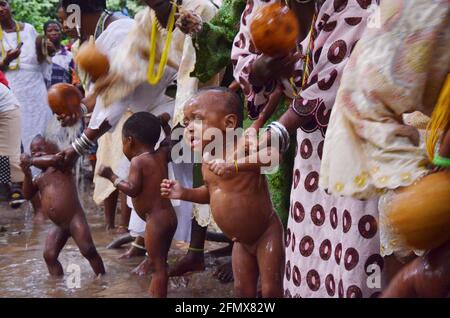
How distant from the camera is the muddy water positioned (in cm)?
417

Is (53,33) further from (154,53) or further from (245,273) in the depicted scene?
(245,273)

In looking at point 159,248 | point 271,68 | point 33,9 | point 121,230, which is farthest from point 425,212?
point 33,9

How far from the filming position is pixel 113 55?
4512mm

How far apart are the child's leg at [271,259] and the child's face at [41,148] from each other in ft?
5.88

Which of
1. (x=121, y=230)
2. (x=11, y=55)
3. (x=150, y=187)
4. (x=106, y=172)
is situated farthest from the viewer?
(x=11, y=55)

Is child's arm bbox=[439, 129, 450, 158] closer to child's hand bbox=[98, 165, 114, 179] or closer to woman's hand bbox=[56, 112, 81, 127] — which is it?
child's hand bbox=[98, 165, 114, 179]

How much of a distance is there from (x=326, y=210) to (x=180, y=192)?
A: 0.62 m

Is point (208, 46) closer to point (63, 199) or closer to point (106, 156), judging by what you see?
point (63, 199)

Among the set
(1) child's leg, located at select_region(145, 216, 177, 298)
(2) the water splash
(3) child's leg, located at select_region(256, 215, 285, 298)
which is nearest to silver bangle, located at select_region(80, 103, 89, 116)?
(2) the water splash

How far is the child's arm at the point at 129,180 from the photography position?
12.8 ft

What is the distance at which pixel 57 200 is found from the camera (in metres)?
4.35

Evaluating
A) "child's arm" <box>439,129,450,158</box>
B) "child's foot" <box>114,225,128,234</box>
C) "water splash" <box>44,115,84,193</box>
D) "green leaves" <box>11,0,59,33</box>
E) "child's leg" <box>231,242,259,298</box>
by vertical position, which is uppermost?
"green leaves" <box>11,0,59,33</box>

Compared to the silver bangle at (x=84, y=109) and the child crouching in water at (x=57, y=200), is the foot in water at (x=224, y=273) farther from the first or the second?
the silver bangle at (x=84, y=109)
